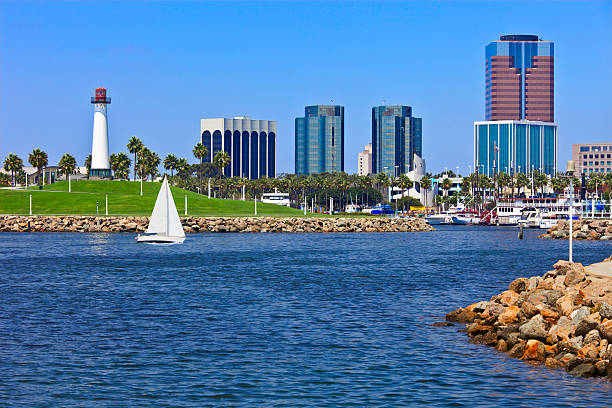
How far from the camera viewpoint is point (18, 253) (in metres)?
91.3

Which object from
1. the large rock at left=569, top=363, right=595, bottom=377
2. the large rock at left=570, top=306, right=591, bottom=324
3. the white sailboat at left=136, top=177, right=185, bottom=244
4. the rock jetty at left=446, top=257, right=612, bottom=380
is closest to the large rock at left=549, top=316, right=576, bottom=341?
the rock jetty at left=446, top=257, right=612, bottom=380

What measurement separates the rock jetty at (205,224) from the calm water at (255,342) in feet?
252

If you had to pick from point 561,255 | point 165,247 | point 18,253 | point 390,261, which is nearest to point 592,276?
point 390,261

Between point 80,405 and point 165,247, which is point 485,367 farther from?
point 165,247

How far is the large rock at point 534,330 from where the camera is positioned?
103 ft

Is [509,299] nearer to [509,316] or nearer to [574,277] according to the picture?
[574,277]

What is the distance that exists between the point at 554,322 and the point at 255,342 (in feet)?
42.0

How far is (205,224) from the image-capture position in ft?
509

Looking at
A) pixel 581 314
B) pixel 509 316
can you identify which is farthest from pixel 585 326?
pixel 509 316

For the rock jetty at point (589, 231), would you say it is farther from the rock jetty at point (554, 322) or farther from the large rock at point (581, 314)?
the large rock at point (581, 314)

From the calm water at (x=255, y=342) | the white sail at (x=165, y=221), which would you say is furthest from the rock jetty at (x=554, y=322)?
the white sail at (x=165, y=221)

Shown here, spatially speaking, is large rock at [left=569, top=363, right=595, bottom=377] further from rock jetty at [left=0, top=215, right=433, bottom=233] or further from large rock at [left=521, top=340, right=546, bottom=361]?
rock jetty at [left=0, top=215, right=433, bottom=233]

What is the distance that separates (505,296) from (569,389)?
46.4 ft

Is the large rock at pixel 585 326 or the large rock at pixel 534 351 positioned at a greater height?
the large rock at pixel 585 326
